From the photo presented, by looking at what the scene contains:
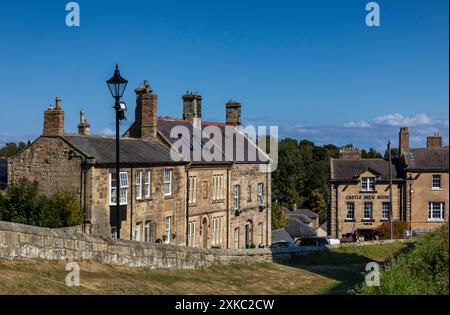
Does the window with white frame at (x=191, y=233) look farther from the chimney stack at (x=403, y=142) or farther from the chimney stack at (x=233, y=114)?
the chimney stack at (x=403, y=142)

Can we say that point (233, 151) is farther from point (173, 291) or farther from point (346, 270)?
point (173, 291)

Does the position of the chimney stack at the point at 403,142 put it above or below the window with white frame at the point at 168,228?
above

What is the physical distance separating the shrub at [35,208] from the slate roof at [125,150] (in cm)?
252

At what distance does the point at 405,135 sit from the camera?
2335 inches

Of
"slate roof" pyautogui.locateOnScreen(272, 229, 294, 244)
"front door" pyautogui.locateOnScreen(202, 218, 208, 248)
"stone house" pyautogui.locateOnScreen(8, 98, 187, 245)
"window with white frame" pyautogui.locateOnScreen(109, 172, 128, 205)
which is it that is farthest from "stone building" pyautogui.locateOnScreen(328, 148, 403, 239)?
"window with white frame" pyautogui.locateOnScreen(109, 172, 128, 205)

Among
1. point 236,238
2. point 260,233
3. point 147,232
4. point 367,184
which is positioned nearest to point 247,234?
point 236,238

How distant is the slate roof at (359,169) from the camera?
62000mm

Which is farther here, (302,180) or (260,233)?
(302,180)

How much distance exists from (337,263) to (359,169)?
95.8ft

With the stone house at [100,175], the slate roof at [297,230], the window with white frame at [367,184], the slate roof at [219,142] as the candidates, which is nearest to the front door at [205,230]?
the slate roof at [219,142]

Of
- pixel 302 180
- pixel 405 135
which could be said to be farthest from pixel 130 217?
pixel 302 180

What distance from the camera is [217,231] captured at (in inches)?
1715

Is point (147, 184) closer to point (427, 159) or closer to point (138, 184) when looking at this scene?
point (138, 184)

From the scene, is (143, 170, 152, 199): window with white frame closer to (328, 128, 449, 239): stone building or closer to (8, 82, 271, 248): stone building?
(8, 82, 271, 248): stone building
